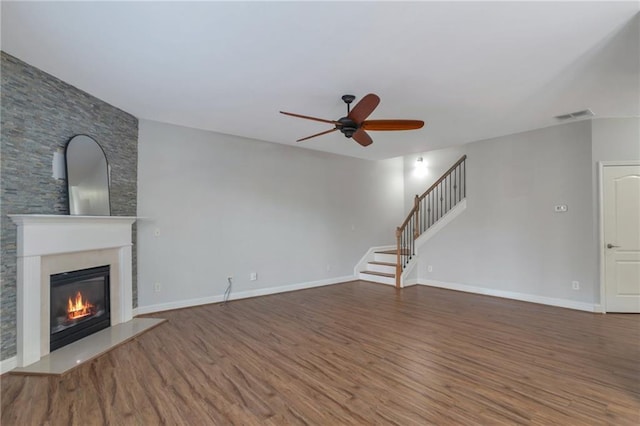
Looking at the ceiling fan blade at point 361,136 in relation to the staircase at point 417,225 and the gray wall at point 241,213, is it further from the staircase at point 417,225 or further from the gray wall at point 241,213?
the staircase at point 417,225

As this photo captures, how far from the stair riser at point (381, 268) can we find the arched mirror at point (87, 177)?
5.23m

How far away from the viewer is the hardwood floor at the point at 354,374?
2.18m

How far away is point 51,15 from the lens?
220cm

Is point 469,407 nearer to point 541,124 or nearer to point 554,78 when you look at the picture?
point 554,78

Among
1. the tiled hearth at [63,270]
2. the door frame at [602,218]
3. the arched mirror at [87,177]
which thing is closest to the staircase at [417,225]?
the door frame at [602,218]

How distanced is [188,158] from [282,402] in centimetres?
387

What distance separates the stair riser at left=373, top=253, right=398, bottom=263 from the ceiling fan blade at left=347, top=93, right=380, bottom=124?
4.47m

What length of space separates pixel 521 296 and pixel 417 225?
7.49 feet

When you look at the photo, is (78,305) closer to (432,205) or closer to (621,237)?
(432,205)

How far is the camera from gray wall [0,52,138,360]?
2.80 m

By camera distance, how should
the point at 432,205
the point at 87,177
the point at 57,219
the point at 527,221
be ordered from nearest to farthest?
the point at 57,219, the point at 87,177, the point at 527,221, the point at 432,205

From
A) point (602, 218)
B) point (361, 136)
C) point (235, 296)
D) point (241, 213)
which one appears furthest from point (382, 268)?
point (361, 136)

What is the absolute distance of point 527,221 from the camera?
5262 millimetres

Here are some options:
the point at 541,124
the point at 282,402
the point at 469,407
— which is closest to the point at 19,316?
the point at 282,402
